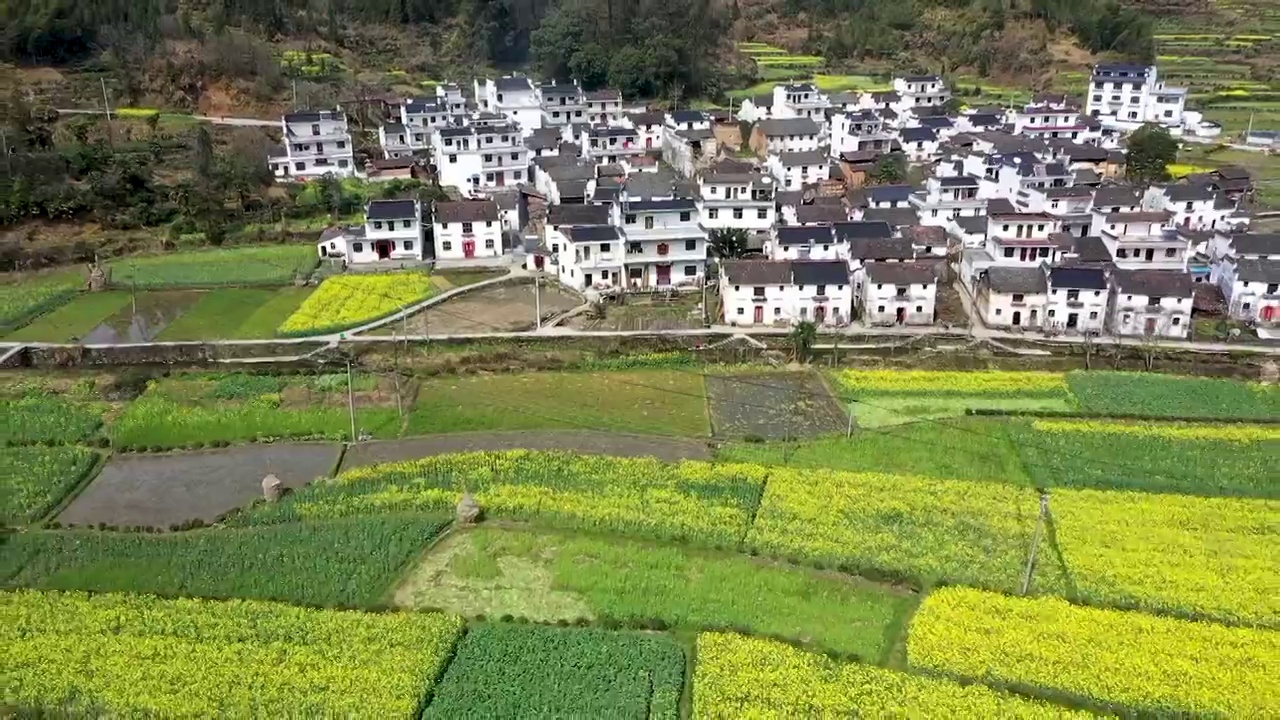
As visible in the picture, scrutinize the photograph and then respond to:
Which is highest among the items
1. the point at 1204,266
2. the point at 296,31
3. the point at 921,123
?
the point at 296,31

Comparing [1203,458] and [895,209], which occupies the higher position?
[895,209]

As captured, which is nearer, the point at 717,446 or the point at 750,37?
the point at 717,446

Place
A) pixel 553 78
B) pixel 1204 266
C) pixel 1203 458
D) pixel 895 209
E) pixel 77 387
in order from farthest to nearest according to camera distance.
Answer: pixel 553 78 < pixel 895 209 < pixel 1204 266 < pixel 77 387 < pixel 1203 458

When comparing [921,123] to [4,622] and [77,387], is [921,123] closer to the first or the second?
[77,387]

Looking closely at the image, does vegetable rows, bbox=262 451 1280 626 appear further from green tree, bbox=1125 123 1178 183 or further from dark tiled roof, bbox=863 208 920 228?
green tree, bbox=1125 123 1178 183

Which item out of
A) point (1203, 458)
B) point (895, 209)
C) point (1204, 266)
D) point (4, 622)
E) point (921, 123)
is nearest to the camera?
point (4, 622)

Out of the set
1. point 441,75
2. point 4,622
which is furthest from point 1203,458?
point 441,75

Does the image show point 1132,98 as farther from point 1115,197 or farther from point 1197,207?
point 1115,197

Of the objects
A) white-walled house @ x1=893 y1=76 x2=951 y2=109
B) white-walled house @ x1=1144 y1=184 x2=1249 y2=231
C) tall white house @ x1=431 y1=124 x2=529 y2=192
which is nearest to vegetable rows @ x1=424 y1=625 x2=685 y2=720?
tall white house @ x1=431 y1=124 x2=529 y2=192
